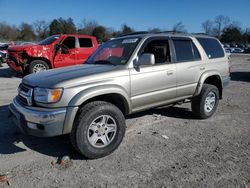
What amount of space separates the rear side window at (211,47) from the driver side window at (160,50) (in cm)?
109

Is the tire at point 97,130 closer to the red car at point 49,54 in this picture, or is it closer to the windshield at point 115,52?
the windshield at point 115,52

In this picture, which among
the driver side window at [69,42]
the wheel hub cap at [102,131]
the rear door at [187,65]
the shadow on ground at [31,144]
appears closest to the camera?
the wheel hub cap at [102,131]

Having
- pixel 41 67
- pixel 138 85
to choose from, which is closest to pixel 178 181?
pixel 138 85

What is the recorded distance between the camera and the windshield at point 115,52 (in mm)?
4775

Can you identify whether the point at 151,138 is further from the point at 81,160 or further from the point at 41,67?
the point at 41,67

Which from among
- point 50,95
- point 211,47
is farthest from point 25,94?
point 211,47

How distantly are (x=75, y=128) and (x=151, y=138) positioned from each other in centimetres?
158

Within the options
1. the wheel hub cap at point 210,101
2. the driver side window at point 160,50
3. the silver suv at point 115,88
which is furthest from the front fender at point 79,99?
the wheel hub cap at point 210,101

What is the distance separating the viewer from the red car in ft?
38.9

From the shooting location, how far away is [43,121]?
3.69m

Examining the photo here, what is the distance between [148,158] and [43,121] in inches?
62.1

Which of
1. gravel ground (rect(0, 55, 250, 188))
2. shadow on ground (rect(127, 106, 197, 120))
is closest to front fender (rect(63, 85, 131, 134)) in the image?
gravel ground (rect(0, 55, 250, 188))

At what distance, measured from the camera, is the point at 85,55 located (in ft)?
41.4

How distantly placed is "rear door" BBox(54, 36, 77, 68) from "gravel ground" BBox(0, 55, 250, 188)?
6.59 m
